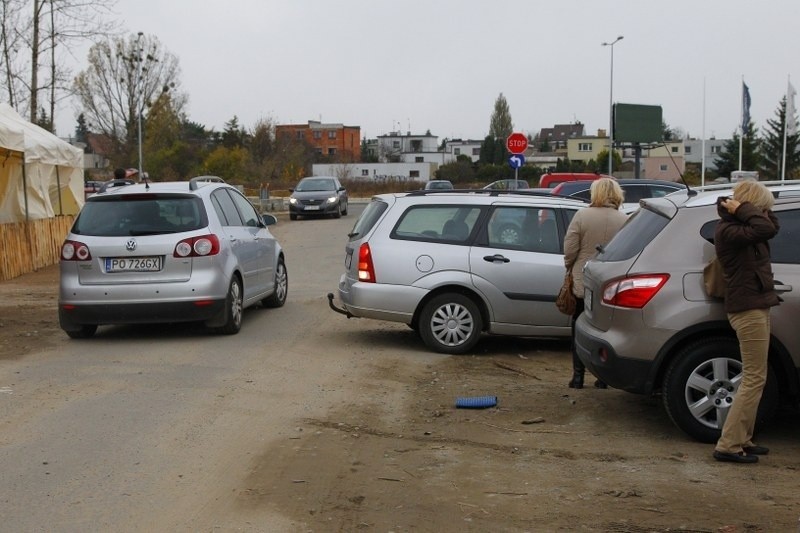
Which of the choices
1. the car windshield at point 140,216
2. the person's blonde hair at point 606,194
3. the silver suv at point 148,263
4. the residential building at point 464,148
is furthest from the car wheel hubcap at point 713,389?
the residential building at point 464,148

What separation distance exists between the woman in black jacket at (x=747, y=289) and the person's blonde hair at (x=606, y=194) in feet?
7.98

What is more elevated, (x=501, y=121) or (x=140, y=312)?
(x=501, y=121)

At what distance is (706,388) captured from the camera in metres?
6.43

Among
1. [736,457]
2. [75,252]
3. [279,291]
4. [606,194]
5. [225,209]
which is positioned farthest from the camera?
[279,291]

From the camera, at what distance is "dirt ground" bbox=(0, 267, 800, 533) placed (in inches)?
198

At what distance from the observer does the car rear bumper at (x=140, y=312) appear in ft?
34.0

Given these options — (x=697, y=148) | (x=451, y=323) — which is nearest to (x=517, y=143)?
(x=451, y=323)

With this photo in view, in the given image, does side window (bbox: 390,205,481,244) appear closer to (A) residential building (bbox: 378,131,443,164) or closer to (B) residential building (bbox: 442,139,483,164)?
(A) residential building (bbox: 378,131,443,164)

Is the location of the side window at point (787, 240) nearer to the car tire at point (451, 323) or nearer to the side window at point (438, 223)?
the car tire at point (451, 323)

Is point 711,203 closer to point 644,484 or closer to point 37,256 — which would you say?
point 644,484

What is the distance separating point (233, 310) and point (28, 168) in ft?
39.3

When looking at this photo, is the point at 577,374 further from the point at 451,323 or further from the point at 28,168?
the point at 28,168

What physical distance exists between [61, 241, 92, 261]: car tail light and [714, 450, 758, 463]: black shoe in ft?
23.1

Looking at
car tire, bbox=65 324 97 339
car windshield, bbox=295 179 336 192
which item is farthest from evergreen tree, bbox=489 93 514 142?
car tire, bbox=65 324 97 339
